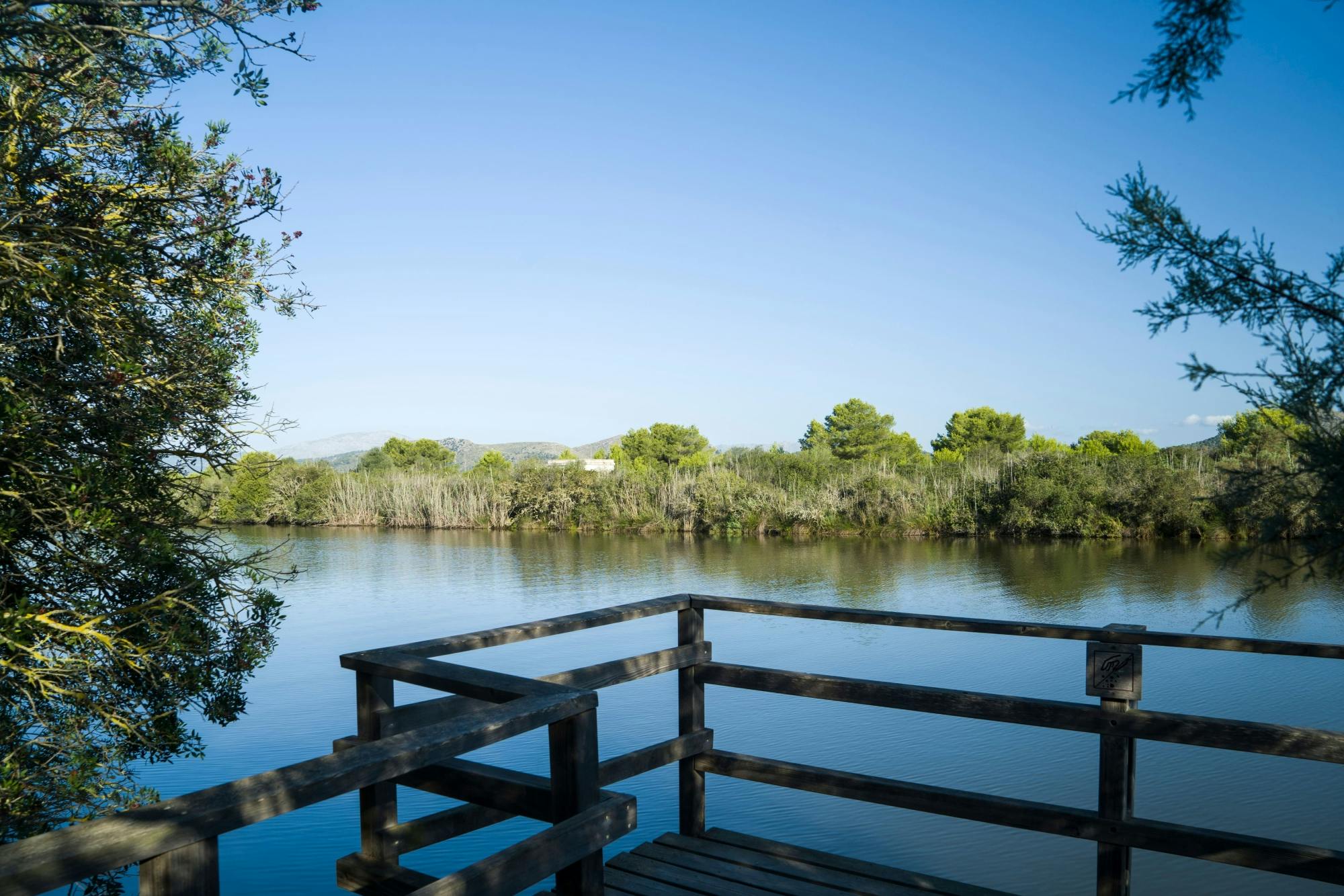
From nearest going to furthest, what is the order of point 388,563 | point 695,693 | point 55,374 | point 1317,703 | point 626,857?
point 626,857 → point 695,693 → point 55,374 → point 1317,703 → point 388,563

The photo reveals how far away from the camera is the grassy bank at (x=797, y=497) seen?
27688 millimetres

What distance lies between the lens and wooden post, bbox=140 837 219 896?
4.58 feet

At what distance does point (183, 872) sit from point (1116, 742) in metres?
2.51

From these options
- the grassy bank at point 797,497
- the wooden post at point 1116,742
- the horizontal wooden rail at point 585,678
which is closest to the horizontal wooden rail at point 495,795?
the horizontal wooden rail at point 585,678

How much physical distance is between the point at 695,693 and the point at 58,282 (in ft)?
9.97

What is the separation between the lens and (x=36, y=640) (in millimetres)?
4156

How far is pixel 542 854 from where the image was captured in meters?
2.02

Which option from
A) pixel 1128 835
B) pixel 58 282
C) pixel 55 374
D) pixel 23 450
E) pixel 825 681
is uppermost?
pixel 58 282

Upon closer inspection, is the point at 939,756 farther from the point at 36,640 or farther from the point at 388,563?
the point at 388,563

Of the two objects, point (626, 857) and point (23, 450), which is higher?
point (23, 450)

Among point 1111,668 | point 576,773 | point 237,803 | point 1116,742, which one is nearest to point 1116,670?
point 1111,668

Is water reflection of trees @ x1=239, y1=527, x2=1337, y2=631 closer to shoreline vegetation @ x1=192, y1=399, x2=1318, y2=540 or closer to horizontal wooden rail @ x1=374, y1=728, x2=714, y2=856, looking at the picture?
shoreline vegetation @ x1=192, y1=399, x2=1318, y2=540

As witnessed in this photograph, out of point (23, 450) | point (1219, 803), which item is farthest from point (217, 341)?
point (1219, 803)

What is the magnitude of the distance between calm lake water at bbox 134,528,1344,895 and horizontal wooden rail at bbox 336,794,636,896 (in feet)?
4.42
